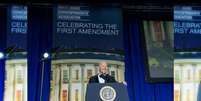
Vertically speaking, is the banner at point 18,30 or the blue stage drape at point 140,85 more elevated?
the banner at point 18,30

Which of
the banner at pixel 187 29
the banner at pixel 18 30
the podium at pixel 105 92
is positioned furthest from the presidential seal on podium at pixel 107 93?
the banner at pixel 187 29

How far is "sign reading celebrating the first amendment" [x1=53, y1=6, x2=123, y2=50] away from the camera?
35.3ft

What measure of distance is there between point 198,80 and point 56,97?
8.45 feet

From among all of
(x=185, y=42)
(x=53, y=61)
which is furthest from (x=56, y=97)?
(x=185, y=42)

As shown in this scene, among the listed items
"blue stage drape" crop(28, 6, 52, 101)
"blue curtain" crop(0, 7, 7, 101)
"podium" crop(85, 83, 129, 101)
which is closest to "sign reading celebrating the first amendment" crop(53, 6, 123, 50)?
"blue stage drape" crop(28, 6, 52, 101)

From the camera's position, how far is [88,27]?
10.9 m

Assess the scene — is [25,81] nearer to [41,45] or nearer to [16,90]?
[16,90]

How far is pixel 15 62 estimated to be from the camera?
34.6 feet

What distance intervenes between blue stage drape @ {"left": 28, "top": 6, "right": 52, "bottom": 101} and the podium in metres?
2.42

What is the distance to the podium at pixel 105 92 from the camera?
872 centimetres

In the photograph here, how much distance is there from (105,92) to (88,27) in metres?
2.38

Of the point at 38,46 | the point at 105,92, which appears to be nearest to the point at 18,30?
the point at 38,46

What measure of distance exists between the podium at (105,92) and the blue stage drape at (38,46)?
2.42 metres

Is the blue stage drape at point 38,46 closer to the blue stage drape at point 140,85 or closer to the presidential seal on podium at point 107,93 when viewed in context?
the blue stage drape at point 140,85
